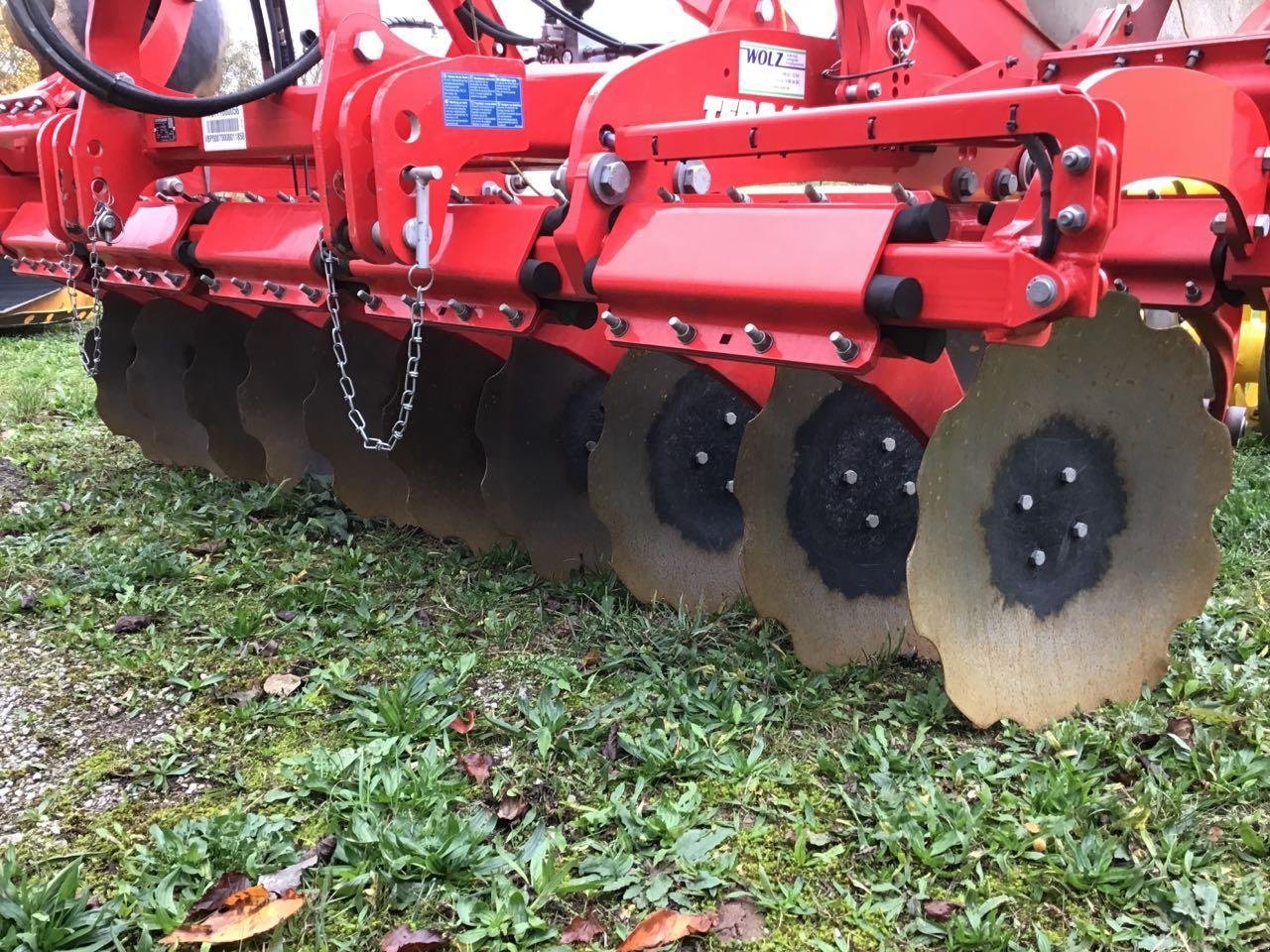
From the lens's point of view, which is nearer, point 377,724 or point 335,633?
point 377,724

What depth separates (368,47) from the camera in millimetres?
3002

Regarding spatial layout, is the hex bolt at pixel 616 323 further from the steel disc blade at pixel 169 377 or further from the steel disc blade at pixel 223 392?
the steel disc blade at pixel 169 377

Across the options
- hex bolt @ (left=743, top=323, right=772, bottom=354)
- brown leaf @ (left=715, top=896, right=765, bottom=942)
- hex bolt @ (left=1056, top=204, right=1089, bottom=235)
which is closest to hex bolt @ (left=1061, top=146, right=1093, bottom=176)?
hex bolt @ (left=1056, top=204, right=1089, bottom=235)

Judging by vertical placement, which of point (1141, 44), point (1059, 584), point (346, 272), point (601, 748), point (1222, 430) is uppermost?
point (1141, 44)

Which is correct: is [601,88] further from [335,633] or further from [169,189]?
[169,189]

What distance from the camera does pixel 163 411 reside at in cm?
469

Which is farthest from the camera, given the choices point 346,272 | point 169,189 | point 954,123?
point 169,189

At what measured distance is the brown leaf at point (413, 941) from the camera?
1.87 m

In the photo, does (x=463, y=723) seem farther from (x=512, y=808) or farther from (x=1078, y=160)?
(x=1078, y=160)

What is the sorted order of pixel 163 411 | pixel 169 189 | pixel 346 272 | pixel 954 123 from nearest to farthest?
pixel 954 123 → pixel 346 272 → pixel 169 189 → pixel 163 411

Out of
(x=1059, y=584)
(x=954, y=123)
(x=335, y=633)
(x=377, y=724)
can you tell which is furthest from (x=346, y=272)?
(x=1059, y=584)

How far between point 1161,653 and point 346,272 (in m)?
2.44

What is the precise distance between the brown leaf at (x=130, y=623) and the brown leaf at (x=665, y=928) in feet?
6.29

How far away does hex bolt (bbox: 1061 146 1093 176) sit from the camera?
2.04m
